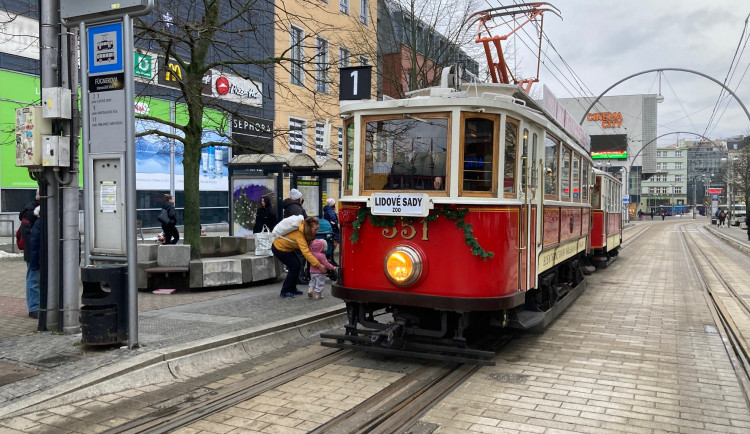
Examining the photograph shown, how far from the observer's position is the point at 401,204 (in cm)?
610

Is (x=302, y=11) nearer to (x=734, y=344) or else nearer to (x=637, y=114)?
(x=734, y=344)

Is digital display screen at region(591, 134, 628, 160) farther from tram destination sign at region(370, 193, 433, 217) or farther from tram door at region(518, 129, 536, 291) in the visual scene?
tram destination sign at region(370, 193, 433, 217)

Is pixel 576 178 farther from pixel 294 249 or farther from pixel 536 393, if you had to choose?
pixel 536 393

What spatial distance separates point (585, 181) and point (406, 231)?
6217 mm

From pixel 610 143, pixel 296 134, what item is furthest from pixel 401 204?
pixel 610 143

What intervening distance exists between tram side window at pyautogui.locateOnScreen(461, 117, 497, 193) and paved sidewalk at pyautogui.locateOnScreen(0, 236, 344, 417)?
124 inches

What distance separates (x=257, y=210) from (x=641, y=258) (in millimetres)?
13976

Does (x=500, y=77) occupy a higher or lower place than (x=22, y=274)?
higher

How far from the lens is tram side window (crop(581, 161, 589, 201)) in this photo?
1073cm

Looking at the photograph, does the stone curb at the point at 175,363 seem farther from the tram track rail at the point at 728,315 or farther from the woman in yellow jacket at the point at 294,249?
the tram track rail at the point at 728,315

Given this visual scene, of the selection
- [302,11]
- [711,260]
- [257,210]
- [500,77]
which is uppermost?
[302,11]

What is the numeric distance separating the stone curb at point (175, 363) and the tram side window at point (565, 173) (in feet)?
13.5

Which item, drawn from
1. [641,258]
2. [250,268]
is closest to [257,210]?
[250,268]

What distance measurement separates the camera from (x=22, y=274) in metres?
12.6
